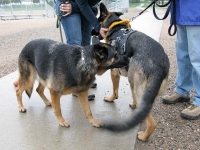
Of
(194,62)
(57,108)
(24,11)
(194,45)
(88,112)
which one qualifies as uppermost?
(194,45)

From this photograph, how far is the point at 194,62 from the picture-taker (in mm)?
3719

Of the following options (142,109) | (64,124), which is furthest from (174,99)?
(64,124)

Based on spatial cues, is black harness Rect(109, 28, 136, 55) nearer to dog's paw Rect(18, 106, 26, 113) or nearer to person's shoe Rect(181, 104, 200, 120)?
person's shoe Rect(181, 104, 200, 120)

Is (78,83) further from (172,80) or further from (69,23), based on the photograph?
(172,80)

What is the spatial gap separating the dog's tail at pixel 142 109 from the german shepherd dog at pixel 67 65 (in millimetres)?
550

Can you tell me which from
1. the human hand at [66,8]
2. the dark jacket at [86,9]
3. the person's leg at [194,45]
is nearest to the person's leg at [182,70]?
the person's leg at [194,45]

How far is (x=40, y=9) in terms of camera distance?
90.3 feet

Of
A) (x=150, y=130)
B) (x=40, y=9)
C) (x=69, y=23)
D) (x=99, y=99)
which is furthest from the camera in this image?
(x=40, y=9)

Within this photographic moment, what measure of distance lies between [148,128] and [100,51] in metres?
1.20

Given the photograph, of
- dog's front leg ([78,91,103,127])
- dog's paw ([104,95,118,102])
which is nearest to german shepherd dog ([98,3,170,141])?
dog's front leg ([78,91,103,127])

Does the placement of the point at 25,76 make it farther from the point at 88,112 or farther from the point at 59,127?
the point at 88,112

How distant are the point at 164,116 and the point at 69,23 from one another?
2.22m

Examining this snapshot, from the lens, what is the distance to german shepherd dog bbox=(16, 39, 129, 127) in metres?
3.30

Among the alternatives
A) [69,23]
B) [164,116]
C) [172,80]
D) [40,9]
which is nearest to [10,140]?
[69,23]
